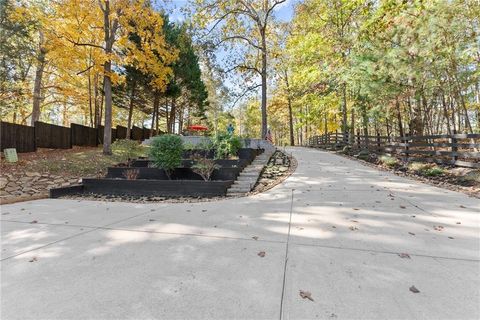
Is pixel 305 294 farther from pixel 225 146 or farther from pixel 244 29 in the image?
pixel 244 29

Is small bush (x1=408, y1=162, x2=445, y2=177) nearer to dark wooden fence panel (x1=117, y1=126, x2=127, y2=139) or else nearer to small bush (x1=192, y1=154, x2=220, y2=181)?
small bush (x1=192, y1=154, x2=220, y2=181)

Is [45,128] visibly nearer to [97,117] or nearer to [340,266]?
[97,117]

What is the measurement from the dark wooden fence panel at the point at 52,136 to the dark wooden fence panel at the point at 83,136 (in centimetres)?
46

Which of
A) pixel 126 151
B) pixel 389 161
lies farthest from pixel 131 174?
pixel 389 161

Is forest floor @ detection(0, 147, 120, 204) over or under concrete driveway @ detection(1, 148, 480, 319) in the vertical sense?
over

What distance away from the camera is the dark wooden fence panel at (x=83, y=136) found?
12344 mm

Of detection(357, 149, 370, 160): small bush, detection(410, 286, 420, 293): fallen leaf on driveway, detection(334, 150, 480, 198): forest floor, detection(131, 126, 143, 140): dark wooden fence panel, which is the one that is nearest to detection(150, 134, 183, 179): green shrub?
detection(410, 286, 420, 293): fallen leaf on driveway

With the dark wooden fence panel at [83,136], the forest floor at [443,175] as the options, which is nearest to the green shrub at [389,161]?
the forest floor at [443,175]

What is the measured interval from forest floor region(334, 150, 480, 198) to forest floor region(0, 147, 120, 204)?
9704mm

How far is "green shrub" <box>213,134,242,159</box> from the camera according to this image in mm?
8414

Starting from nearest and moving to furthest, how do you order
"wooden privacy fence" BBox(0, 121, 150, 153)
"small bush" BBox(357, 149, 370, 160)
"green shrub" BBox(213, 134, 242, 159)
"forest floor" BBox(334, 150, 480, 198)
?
"forest floor" BBox(334, 150, 480, 198) → "green shrub" BBox(213, 134, 242, 159) → "wooden privacy fence" BBox(0, 121, 150, 153) → "small bush" BBox(357, 149, 370, 160)

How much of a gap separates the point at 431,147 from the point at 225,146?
8.12 metres

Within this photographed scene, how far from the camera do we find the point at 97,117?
1642 cm

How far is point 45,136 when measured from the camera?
413 inches
